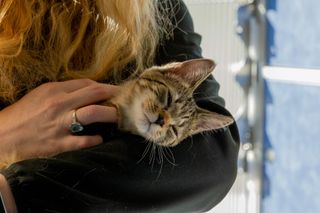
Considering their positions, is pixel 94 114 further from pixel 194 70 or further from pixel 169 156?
pixel 194 70

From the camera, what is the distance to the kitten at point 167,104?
2.94 ft

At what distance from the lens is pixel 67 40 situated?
2.66ft

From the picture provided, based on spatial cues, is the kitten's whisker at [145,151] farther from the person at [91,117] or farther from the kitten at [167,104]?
the kitten at [167,104]

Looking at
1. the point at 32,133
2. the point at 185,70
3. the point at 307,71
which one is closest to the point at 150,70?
the point at 185,70

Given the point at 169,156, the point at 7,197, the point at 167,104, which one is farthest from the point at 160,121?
the point at 7,197

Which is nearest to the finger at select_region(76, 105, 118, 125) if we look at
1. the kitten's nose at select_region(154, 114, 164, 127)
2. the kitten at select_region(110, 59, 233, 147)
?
the kitten at select_region(110, 59, 233, 147)

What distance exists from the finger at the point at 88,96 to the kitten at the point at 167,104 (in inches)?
3.2

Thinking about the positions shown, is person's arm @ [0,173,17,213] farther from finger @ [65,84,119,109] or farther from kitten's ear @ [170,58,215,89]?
kitten's ear @ [170,58,215,89]

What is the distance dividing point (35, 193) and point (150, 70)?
444 millimetres

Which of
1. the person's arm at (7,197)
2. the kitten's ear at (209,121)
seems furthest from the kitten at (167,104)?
the person's arm at (7,197)

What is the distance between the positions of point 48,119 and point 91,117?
2.4 inches

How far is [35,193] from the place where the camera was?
1.86 feet

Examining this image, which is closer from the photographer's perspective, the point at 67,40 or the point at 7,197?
the point at 7,197

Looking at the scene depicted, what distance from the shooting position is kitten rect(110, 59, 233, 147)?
897 millimetres
